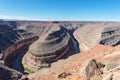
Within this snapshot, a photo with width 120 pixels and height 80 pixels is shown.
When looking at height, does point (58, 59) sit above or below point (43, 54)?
below

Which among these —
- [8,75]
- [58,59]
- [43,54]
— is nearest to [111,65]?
[8,75]

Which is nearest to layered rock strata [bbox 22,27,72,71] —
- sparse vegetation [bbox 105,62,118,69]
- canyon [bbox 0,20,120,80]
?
canyon [bbox 0,20,120,80]

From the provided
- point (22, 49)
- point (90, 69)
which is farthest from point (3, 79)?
point (22, 49)

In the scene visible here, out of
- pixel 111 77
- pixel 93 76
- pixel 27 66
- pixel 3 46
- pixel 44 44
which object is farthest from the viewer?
pixel 3 46

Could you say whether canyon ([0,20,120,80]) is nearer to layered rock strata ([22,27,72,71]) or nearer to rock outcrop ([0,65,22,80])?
layered rock strata ([22,27,72,71])

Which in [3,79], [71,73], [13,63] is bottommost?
[13,63]

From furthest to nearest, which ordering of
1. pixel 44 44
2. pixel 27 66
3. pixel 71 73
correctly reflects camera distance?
pixel 44 44 → pixel 27 66 → pixel 71 73

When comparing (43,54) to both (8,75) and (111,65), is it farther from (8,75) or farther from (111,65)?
(111,65)

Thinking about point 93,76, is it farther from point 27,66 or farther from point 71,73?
point 27,66

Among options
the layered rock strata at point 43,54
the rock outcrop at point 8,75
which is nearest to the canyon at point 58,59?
the layered rock strata at point 43,54

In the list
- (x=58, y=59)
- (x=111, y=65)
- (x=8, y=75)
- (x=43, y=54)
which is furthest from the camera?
(x=58, y=59)

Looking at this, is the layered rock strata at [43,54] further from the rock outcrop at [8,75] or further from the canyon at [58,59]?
the rock outcrop at [8,75]
